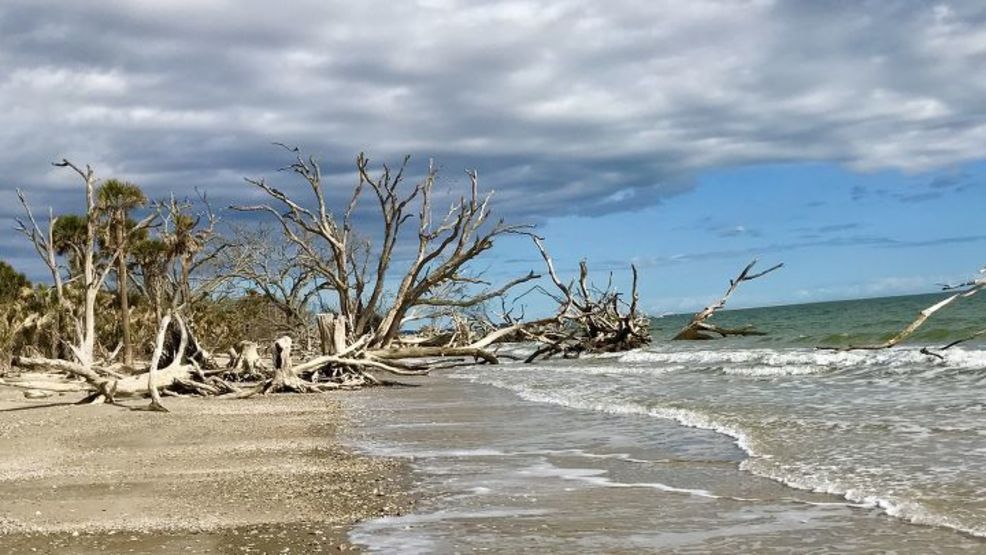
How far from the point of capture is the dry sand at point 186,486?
219 inches

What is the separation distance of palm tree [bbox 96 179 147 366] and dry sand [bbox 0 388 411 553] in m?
16.0

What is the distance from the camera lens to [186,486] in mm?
7453

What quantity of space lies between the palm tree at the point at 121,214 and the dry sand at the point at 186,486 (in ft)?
52.6

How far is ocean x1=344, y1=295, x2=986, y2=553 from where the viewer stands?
5449 millimetres

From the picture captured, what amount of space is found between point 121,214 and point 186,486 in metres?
23.3

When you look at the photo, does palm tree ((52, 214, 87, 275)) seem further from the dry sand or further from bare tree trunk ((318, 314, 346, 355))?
the dry sand

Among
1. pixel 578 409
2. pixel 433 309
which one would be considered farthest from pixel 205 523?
pixel 433 309

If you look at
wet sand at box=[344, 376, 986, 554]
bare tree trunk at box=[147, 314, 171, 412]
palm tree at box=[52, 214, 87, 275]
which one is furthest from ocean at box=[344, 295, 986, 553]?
palm tree at box=[52, 214, 87, 275]

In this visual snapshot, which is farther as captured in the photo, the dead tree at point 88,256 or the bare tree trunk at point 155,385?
the dead tree at point 88,256

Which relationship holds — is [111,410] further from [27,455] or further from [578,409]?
[578,409]

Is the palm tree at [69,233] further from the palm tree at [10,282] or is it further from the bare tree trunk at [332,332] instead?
the bare tree trunk at [332,332]

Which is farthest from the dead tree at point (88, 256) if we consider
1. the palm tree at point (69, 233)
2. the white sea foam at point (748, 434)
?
the white sea foam at point (748, 434)

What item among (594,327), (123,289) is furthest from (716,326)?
(123,289)

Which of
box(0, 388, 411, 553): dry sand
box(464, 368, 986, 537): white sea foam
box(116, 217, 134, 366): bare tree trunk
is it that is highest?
box(116, 217, 134, 366): bare tree trunk
